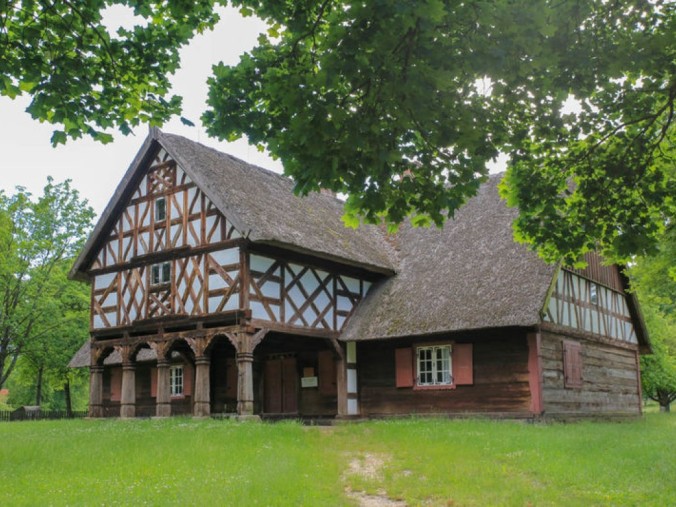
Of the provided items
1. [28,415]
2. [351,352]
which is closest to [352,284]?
[351,352]

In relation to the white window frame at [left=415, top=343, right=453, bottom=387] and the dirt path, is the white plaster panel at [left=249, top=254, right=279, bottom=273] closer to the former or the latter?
the white window frame at [left=415, top=343, right=453, bottom=387]

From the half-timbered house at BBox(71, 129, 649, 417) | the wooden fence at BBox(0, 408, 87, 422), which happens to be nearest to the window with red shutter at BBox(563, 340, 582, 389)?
the half-timbered house at BBox(71, 129, 649, 417)

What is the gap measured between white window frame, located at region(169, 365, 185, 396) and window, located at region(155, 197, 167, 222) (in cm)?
723

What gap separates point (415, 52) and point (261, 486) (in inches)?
249

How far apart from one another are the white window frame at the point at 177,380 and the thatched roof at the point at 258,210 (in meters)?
5.18

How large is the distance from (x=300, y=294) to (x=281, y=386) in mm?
4861

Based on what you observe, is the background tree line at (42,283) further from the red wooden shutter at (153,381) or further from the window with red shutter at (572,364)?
the window with red shutter at (572,364)

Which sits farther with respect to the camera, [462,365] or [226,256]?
[462,365]

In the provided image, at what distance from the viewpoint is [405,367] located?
21328mm

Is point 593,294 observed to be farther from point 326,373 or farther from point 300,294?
point 300,294

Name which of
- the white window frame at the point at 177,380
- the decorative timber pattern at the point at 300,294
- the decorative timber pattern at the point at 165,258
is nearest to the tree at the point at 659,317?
the decorative timber pattern at the point at 300,294

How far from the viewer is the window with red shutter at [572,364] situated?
2086 cm

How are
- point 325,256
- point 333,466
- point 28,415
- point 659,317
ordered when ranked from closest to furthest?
point 333,466 → point 325,256 → point 28,415 → point 659,317

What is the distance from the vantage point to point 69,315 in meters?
36.6
